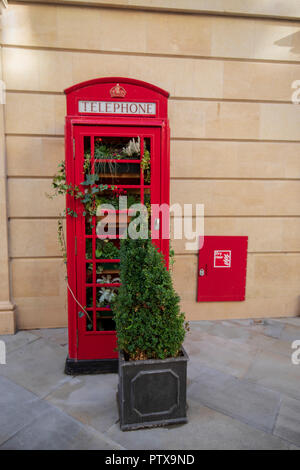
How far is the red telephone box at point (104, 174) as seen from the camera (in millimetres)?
3447

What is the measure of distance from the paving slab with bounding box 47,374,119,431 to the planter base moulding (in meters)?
0.06

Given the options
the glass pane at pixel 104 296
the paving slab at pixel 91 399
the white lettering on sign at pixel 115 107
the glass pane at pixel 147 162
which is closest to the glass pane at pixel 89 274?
the glass pane at pixel 104 296

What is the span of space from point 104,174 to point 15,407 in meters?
2.47

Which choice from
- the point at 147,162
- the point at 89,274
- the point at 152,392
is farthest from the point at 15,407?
the point at 147,162

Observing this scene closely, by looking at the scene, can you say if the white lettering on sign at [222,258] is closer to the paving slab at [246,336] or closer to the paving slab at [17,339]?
the paving slab at [246,336]

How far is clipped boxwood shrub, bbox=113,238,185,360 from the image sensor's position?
280 centimetres

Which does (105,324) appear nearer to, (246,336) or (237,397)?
(237,397)

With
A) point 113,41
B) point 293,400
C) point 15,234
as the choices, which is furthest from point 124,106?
point 293,400

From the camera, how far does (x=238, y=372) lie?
3812mm

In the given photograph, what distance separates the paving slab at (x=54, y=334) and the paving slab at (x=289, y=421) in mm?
2774

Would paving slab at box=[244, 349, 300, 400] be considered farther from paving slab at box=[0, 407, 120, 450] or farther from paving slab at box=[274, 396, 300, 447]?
paving slab at box=[0, 407, 120, 450]

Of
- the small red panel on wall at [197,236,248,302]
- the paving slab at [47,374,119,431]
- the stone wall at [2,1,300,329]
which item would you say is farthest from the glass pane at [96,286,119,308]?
the small red panel on wall at [197,236,248,302]

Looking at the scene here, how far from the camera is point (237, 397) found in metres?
3.31

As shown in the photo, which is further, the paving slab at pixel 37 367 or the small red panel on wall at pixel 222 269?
the small red panel on wall at pixel 222 269
